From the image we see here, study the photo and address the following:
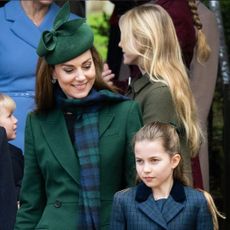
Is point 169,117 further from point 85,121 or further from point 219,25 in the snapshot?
point 219,25

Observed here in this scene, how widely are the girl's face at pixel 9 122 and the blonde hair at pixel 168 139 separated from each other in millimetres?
1733

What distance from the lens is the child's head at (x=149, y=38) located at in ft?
21.1

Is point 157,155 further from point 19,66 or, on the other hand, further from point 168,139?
point 19,66

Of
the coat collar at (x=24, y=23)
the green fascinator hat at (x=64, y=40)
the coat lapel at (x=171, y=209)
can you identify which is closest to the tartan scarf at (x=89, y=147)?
the green fascinator hat at (x=64, y=40)

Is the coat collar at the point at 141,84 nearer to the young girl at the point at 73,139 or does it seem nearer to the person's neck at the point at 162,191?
the young girl at the point at 73,139

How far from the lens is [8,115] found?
718 centimetres

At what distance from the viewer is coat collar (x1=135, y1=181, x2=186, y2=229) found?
5367 millimetres

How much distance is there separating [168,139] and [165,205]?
357 millimetres

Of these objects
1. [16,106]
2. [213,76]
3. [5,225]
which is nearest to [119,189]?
[5,225]

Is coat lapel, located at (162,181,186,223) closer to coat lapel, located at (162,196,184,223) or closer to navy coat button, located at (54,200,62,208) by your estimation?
coat lapel, located at (162,196,184,223)

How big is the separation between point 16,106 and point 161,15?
1.47 m

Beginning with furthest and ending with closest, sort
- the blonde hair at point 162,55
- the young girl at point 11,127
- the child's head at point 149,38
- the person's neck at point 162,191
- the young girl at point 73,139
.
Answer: the young girl at point 11,127 < the child's head at point 149,38 < the blonde hair at point 162,55 < the young girl at point 73,139 < the person's neck at point 162,191

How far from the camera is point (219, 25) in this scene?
30.7 feet

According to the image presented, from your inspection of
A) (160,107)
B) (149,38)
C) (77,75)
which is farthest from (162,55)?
(77,75)
